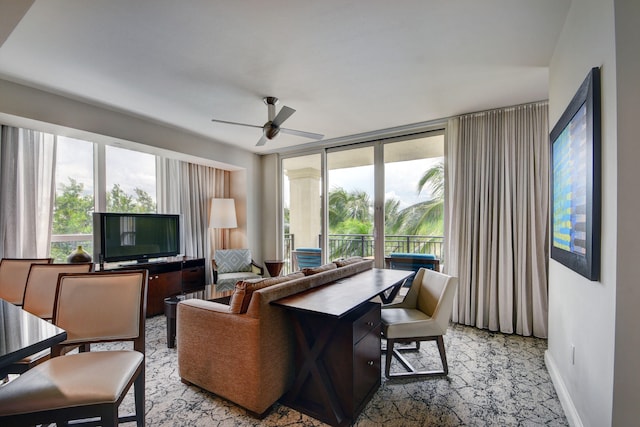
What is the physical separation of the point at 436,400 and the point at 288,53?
9.16 ft

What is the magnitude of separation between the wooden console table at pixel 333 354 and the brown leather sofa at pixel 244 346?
0.33 ft

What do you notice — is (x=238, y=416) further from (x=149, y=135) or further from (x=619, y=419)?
(x=149, y=135)

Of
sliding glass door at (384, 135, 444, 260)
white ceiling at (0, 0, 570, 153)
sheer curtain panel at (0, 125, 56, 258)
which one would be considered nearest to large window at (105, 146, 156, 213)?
sheer curtain panel at (0, 125, 56, 258)

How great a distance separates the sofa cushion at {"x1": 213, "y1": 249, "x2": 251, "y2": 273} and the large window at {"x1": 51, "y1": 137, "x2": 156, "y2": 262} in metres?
1.31

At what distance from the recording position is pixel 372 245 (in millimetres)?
4289

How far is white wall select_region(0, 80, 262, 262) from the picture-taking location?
2.67 m

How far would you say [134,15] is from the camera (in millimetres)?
1778

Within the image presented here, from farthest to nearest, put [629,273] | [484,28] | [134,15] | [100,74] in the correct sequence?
[100,74], [484,28], [134,15], [629,273]

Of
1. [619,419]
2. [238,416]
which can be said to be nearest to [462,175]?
[619,419]

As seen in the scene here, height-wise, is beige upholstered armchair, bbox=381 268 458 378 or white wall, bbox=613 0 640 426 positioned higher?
white wall, bbox=613 0 640 426

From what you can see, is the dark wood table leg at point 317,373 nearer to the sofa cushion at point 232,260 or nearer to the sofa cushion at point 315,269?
the sofa cushion at point 315,269

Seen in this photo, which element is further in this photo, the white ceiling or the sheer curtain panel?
the sheer curtain panel

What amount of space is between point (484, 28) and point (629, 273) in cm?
169

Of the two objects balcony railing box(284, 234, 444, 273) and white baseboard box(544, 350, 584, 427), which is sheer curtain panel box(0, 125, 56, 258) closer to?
balcony railing box(284, 234, 444, 273)
